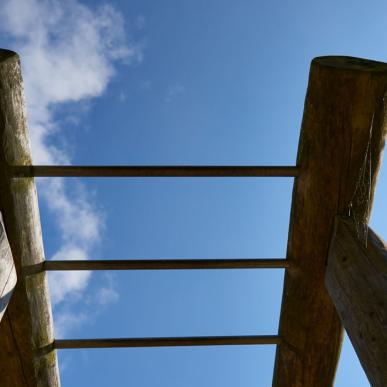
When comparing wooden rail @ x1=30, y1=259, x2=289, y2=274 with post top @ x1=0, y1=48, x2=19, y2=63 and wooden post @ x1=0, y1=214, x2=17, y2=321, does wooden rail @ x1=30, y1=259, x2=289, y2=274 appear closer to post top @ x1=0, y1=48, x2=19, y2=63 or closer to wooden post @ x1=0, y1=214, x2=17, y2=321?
wooden post @ x1=0, y1=214, x2=17, y2=321

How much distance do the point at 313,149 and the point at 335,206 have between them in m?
0.38

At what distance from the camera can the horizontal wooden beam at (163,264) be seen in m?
3.24

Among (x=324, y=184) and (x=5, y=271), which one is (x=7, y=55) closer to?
(x=5, y=271)

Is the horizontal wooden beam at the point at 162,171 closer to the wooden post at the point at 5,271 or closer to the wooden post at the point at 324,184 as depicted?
the wooden post at the point at 324,184

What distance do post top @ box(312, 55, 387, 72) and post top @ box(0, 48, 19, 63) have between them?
1.78m

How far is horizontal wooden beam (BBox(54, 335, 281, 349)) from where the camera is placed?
3438 mm

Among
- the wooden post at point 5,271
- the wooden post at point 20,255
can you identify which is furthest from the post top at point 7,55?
the wooden post at point 5,271

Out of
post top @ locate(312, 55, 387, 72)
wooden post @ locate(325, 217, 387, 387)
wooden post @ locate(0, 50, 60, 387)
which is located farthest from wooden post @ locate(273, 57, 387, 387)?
wooden post @ locate(0, 50, 60, 387)

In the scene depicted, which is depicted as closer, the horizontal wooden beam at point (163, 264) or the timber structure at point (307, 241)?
the timber structure at point (307, 241)

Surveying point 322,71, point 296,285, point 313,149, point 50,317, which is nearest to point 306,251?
point 296,285

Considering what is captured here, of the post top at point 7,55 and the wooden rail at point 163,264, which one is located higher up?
the post top at point 7,55

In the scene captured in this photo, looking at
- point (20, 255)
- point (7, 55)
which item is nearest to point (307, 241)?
point (20, 255)

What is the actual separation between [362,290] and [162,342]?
1.50 meters

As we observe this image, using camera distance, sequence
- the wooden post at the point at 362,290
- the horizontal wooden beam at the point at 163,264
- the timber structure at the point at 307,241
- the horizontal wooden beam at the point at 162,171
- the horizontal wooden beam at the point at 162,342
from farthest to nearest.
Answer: the horizontal wooden beam at the point at 162,342 < the horizontal wooden beam at the point at 163,264 < the horizontal wooden beam at the point at 162,171 < the timber structure at the point at 307,241 < the wooden post at the point at 362,290
